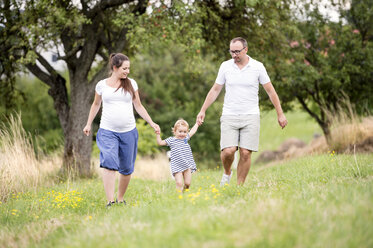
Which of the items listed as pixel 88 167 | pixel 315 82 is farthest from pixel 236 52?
pixel 315 82

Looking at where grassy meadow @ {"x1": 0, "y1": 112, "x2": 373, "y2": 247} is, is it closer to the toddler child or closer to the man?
the man

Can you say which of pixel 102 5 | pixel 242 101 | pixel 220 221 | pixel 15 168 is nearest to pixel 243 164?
pixel 242 101

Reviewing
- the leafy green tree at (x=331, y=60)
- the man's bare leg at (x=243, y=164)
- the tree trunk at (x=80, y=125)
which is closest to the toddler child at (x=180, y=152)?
the man's bare leg at (x=243, y=164)

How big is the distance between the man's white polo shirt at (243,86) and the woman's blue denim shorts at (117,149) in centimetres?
149

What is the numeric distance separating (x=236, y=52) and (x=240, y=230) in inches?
121

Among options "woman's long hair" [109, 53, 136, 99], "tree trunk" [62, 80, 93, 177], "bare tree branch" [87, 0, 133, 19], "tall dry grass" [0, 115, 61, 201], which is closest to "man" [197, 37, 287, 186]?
"woman's long hair" [109, 53, 136, 99]

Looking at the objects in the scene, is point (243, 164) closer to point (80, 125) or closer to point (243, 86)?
point (243, 86)

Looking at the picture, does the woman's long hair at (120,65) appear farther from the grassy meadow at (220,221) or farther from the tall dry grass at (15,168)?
the tall dry grass at (15,168)

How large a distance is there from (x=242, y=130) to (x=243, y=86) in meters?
0.64

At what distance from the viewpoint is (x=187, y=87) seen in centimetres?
2716

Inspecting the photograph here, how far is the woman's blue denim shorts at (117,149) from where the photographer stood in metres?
5.44

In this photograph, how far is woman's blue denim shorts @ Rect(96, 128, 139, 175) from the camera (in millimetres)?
5438

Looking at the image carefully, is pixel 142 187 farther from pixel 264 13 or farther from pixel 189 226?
pixel 264 13

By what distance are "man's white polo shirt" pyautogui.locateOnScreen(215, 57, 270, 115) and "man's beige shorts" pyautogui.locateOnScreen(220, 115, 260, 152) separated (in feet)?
0.29
